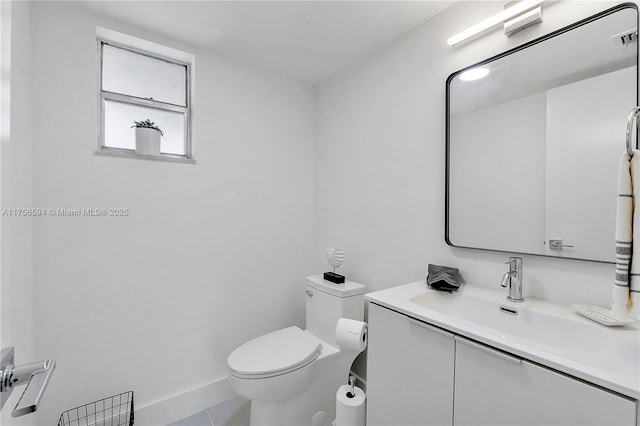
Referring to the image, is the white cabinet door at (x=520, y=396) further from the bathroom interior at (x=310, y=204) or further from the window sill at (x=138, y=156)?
the window sill at (x=138, y=156)

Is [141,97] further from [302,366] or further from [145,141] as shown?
[302,366]

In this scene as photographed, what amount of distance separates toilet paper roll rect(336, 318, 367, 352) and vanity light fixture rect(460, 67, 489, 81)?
131cm

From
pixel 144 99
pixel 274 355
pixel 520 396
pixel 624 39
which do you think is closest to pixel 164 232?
pixel 144 99

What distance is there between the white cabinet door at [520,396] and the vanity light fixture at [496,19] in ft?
4.39

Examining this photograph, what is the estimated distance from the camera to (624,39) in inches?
38.5

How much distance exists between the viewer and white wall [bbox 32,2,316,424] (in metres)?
1.46

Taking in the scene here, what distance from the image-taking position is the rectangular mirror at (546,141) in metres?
1.00

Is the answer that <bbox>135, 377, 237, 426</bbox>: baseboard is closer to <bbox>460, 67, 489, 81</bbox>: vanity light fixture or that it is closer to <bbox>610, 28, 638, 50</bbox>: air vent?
<bbox>460, 67, 489, 81</bbox>: vanity light fixture

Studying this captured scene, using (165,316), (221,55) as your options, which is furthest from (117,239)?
(221,55)

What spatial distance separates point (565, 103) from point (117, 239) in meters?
2.25

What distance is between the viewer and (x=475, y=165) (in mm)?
1384

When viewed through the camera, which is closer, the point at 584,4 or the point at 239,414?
the point at 584,4

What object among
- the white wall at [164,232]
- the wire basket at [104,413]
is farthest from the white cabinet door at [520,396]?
the wire basket at [104,413]

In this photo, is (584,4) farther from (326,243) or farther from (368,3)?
(326,243)
